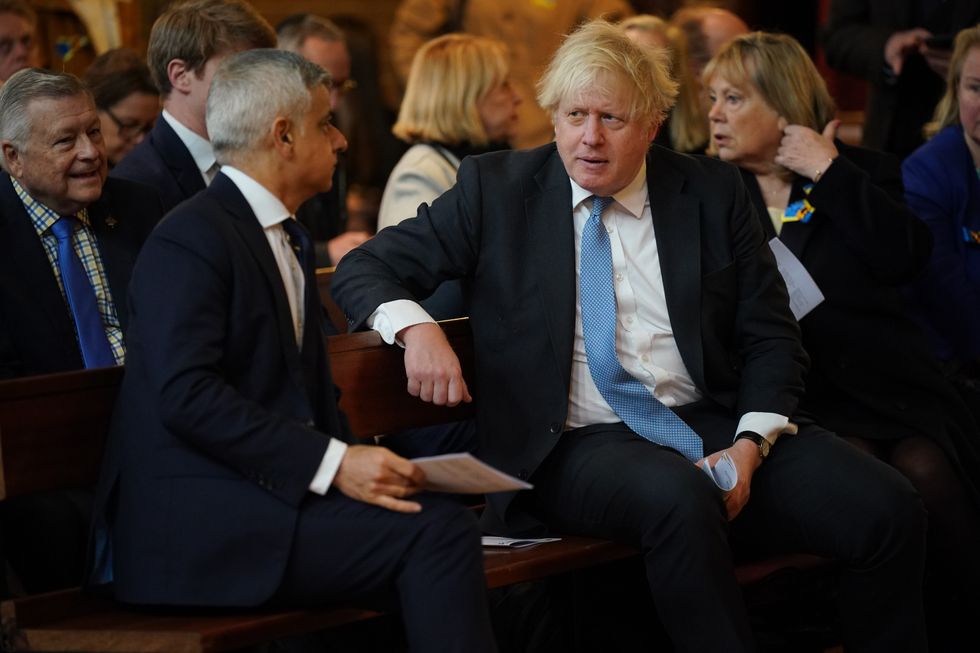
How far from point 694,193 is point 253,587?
1424 millimetres

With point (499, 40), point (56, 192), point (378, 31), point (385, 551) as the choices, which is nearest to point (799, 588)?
point (385, 551)

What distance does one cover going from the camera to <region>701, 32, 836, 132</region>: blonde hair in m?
3.91

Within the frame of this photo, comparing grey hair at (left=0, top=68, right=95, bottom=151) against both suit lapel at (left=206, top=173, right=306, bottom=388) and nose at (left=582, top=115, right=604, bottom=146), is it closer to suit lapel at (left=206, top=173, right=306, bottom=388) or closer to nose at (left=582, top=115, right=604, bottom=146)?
suit lapel at (left=206, top=173, right=306, bottom=388)

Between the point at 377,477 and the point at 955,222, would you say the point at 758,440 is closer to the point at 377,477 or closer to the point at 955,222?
the point at 377,477

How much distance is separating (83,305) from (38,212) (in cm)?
25

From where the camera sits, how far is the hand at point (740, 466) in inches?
116

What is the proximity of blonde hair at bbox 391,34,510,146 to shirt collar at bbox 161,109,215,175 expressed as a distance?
3.52ft

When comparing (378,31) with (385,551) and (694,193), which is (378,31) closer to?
(694,193)

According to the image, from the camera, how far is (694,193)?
3.24 metres

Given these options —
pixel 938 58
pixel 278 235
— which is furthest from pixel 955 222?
pixel 278 235

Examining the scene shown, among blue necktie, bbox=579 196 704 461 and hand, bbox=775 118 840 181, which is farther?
hand, bbox=775 118 840 181

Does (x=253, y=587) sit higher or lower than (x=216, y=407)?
lower

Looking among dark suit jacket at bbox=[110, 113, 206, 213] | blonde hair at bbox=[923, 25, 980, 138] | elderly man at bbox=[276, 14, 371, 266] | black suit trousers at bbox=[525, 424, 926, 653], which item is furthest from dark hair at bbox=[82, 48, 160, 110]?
blonde hair at bbox=[923, 25, 980, 138]

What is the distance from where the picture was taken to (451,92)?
4762 mm
